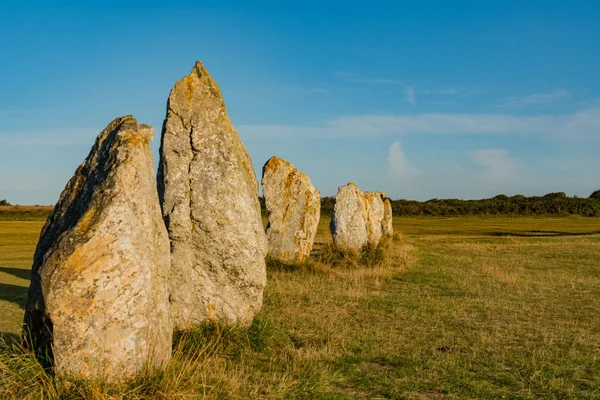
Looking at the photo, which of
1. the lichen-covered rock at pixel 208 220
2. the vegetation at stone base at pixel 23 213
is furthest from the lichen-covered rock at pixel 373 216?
the vegetation at stone base at pixel 23 213

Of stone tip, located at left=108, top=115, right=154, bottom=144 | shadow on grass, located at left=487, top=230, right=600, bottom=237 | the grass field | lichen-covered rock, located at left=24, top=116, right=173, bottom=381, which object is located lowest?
the grass field

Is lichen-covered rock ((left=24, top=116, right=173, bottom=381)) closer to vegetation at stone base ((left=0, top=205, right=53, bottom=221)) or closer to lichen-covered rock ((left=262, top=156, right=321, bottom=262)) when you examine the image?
lichen-covered rock ((left=262, top=156, right=321, bottom=262))

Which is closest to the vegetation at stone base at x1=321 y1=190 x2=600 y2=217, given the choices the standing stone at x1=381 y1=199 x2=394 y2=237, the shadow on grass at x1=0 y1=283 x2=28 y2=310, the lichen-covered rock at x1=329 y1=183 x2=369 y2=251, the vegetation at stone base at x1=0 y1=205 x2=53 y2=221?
the standing stone at x1=381 y1=199 x2=394 y2=237

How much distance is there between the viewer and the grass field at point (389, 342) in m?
6.85

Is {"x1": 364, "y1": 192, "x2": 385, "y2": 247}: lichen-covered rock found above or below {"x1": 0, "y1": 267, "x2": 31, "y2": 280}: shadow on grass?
above

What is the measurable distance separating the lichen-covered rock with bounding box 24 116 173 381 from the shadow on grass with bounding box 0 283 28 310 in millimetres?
7095

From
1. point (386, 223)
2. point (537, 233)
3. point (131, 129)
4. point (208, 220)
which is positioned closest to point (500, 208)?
point (537, 233)

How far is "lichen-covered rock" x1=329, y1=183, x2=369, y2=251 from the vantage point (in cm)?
2036

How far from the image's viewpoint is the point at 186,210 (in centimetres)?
877

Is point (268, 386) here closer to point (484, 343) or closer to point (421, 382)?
point (421, 382)

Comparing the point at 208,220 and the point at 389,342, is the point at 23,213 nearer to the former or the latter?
the point at 208,220

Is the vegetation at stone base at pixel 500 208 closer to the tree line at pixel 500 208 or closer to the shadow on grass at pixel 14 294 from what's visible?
the tree line at pixel 500 208

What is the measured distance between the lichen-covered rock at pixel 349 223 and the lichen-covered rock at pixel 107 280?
45.5ft

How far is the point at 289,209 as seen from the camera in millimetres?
18703
